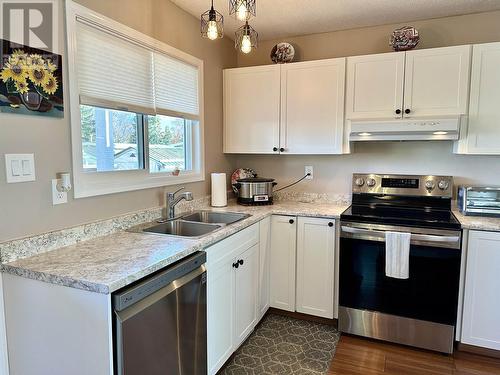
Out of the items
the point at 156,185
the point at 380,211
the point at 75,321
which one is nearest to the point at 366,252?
the point at 380,211

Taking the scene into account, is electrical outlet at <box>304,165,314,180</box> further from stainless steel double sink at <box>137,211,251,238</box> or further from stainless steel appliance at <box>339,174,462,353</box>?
stainless steel double sink at <box>137,211,251,238</box>

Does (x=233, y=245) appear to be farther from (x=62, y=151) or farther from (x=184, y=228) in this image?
(x=62, y=151)

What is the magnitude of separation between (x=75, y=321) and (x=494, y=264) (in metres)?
2.38

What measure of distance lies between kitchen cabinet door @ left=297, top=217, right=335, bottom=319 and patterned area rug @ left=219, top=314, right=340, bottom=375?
15 cm

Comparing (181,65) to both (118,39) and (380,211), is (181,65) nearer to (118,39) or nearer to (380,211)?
(118,39)

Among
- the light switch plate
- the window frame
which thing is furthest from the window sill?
the light switch plate

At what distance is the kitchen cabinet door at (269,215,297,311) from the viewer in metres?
2.67

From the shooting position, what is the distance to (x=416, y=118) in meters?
2.49

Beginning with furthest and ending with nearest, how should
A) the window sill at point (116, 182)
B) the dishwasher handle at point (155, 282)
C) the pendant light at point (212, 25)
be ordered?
the window sill at point (116, 182) < the pendant light at point (212, 25) < the dishwasher handle at point (155, 282)

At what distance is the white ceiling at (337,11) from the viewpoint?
2.40 metres

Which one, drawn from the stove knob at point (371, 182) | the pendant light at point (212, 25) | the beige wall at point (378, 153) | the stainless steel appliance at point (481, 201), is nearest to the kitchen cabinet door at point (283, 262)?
the beige wall at point (378, 153)

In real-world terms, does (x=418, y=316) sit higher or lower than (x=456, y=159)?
lower

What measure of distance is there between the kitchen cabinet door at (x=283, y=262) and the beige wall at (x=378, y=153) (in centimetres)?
64

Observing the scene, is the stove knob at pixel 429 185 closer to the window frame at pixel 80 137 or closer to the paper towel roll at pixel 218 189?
the paper towel roll at pixel 218 189
